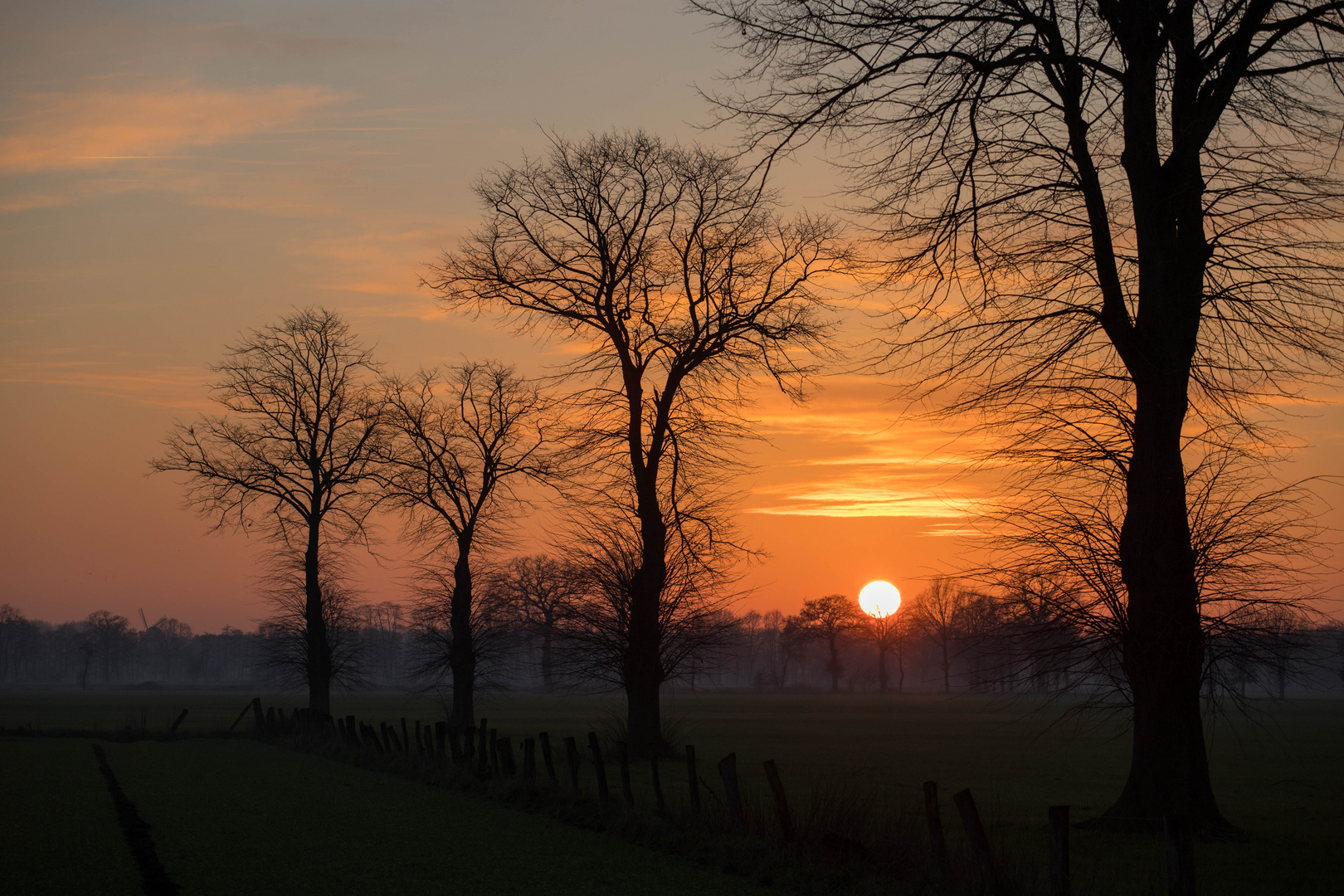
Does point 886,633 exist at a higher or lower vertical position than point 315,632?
lower

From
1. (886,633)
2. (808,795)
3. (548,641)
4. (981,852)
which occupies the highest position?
(548,641)

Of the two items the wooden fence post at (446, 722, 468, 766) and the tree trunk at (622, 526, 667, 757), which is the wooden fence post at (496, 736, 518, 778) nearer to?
the wooden fence post at (446, 722, 468, 766)

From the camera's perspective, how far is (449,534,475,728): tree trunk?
131ft

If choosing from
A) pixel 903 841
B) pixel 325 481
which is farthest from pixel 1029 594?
pixel 325 481

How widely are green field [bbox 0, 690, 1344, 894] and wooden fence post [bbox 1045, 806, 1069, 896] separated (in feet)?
1.40

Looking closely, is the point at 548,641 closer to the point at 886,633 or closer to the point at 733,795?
the point at 733,795

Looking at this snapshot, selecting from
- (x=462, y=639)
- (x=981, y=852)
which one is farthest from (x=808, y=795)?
(x=462, y=639)

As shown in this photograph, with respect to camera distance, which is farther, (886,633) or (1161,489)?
(886,633)

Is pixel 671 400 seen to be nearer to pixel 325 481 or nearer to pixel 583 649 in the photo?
pixel 583 649

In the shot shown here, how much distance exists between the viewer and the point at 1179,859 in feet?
26.2

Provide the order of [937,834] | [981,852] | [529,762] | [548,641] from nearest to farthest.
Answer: [981,852] < [937,834] < [529,762] < [548,641]

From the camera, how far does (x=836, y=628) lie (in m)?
116

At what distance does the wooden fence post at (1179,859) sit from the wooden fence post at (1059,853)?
761 millimetres

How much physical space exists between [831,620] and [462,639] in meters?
83.4
